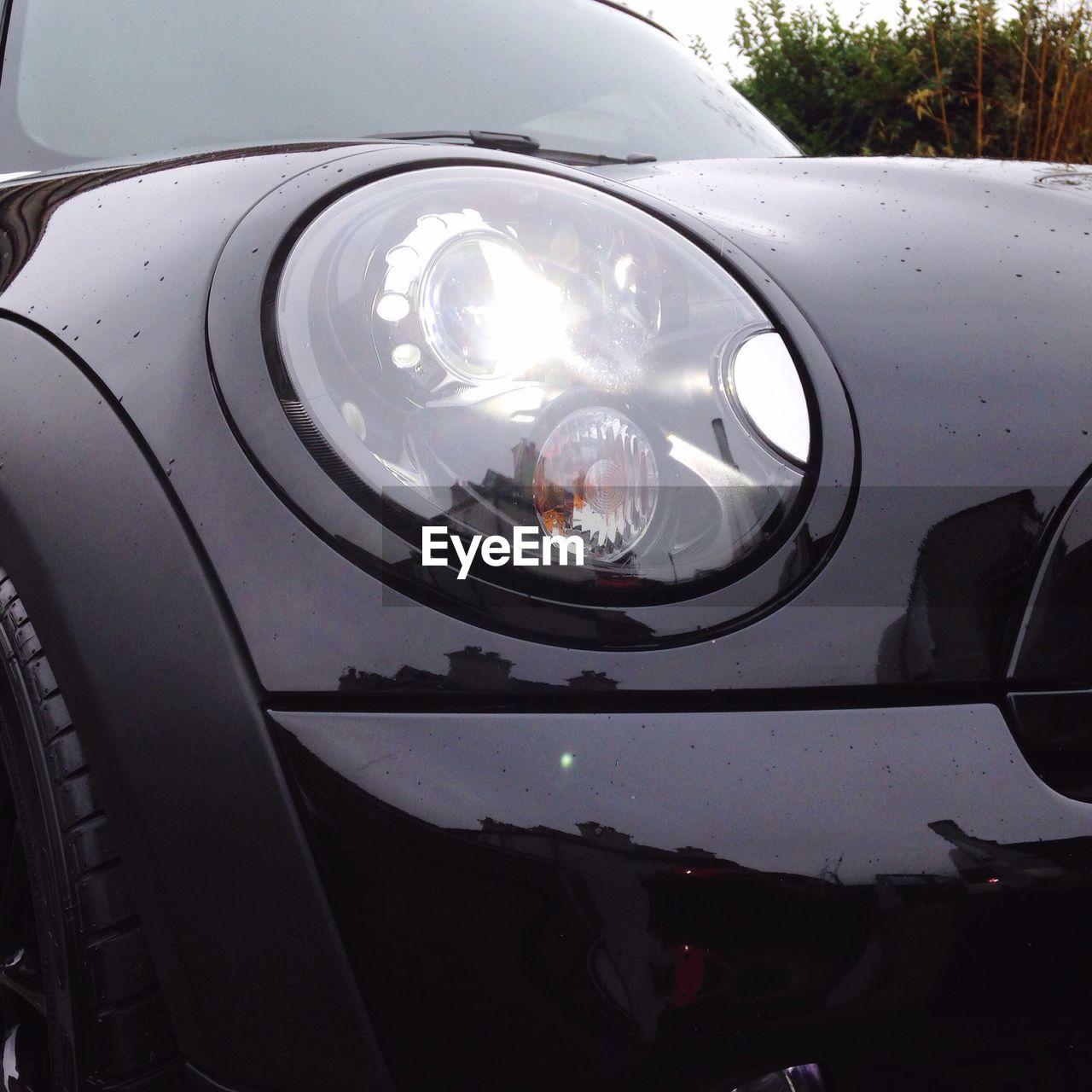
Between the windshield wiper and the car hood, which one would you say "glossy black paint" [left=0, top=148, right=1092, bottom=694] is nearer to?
the car hood

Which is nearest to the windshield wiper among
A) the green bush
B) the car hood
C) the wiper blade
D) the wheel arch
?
the wiper blade

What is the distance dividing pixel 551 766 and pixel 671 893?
12 cm

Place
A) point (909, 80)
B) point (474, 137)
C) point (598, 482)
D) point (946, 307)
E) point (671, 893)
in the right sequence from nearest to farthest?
point (671, 893)
point (598, 482)
point (946, 307)
point (474, 137)
point (909, 80)

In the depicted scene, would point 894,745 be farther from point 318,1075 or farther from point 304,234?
point 304,234

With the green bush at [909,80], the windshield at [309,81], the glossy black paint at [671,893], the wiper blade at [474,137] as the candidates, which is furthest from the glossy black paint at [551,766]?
the green bush at [909,80]

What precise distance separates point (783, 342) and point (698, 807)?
43 cm

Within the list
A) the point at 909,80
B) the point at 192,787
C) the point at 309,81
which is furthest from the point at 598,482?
the point at 909,80

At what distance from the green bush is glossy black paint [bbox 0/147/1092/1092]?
14.9 feet

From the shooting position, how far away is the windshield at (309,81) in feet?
5.61

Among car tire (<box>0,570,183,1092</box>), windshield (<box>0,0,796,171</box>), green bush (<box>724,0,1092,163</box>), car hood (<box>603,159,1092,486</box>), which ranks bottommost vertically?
car tire (<box>0,570,183,1092</box>)

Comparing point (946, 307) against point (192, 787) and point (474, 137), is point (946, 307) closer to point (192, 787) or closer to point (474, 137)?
point (192, 787)

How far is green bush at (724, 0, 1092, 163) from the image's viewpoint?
16.8 feet

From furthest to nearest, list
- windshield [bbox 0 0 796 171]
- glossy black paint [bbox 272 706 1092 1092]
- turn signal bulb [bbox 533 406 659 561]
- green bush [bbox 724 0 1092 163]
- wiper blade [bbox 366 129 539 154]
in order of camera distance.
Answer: green bush [bbox 724 0 1092 163] → wiper blade [bbox 366 129 539 154] → windshield [bbox 0 0 796 171] → turn signal bulb [bbox 533 406 659 561] → glossy black paint [bbox 272 706 1092 1092]

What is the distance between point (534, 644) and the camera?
839 millimetres
